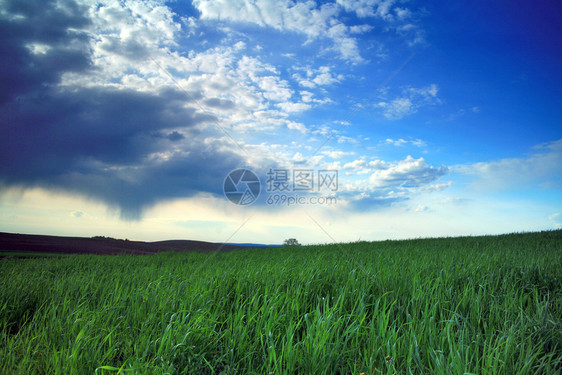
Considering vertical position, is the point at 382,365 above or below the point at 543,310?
below

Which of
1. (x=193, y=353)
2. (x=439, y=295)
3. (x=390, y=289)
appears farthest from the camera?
(x=390, y=289)

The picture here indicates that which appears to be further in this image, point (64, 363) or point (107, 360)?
point (107, 360)

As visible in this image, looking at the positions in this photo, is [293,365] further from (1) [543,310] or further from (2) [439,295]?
(1) [543,310]

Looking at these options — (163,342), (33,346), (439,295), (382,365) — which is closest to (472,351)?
(382,365)

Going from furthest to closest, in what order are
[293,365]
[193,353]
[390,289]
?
[390,289] < [193,353] < [293,365]

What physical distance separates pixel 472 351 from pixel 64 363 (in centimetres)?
309

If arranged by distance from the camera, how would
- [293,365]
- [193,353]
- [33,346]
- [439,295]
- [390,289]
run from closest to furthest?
[293,365], [193,353], [33,346], [439,295], [390,289]

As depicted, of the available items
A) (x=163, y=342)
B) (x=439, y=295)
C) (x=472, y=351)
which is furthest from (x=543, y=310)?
(x=163, y=342)

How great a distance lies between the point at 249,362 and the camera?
224cm

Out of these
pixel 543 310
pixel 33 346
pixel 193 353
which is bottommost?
pixel 33 346

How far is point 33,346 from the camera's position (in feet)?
9.25

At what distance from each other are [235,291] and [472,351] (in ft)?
8.17

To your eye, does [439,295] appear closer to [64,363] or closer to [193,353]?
[193,353]

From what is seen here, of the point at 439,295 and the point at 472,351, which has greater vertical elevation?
the point at 439,295
